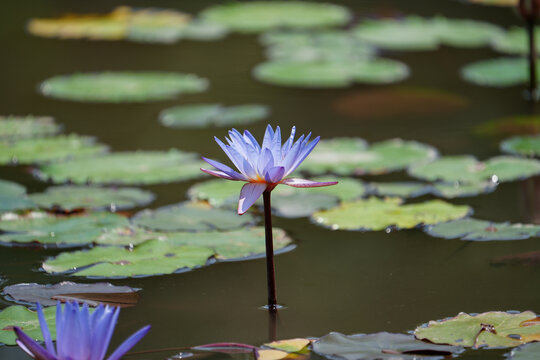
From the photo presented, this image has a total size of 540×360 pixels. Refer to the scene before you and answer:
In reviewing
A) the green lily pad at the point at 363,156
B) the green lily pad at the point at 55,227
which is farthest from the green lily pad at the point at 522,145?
the green lily pad at the point at 55,227

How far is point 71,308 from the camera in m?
1.44

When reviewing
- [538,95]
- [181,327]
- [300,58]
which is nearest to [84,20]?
[300,58]

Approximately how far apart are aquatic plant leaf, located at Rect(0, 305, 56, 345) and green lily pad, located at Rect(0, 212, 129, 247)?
52cm

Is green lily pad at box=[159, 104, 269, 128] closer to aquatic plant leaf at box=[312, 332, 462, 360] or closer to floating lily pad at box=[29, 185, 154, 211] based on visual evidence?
floating lily pad at box=[29, 185, 154, 211]

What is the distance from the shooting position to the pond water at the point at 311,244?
1915 millimetres

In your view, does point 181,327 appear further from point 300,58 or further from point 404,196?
point 300,58

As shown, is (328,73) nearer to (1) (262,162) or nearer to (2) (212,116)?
(2) (212,116)

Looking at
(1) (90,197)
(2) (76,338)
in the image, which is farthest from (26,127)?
(2) (76,338)

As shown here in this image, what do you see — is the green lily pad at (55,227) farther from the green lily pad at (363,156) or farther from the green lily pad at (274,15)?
the green lily pad at (274,15)

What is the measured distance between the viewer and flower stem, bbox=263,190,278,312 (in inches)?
72.6

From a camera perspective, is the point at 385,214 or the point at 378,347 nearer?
the point at 378,347

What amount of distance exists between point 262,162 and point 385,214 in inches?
34.7

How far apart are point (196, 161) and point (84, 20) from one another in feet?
8.36

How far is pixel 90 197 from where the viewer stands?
9.16ft
